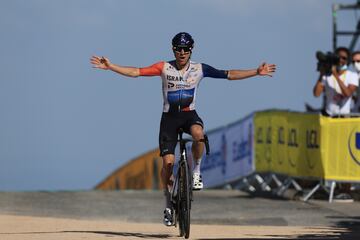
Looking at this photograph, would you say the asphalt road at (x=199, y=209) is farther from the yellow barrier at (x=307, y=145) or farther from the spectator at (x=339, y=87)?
the spectator at (x=339, y=87)

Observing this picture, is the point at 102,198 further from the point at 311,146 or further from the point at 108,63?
the point at 108,63

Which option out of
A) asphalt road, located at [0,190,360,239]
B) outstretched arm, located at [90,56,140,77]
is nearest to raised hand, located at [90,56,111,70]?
outstretched arm, located at [90,56,140,77]

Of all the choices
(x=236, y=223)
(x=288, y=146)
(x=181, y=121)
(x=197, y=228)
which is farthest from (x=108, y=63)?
(x=288, y=146)

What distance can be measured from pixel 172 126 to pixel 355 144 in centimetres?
668

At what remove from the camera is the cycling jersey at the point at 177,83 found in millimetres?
13023

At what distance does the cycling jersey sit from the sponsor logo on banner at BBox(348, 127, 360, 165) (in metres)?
6.43

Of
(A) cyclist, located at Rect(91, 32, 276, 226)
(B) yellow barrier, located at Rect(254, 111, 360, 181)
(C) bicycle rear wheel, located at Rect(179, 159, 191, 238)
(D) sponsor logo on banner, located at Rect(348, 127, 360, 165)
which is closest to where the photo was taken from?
(C) bicycle rear wheel, located at Rect(179, 159, 191, 238)

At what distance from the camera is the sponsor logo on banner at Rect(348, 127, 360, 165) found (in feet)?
62.4

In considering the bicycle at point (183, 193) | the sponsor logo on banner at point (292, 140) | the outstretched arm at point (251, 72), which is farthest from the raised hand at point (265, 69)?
Answer: the sponsor logo on banner at point (292, 140)

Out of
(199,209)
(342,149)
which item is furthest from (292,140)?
(199,209)

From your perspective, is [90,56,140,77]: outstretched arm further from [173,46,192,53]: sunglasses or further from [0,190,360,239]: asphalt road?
[0,190,360,239]: asphalt road

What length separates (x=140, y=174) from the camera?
1314 inches

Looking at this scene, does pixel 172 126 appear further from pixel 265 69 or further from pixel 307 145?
pixel 307 145

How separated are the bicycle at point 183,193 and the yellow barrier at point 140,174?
18.2 metres
